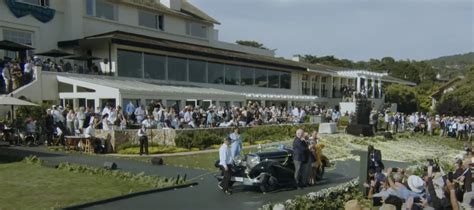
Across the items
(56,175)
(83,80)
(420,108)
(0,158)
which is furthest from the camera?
(420,108)

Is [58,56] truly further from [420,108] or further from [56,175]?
[420,108]

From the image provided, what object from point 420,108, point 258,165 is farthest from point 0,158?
point 420,108

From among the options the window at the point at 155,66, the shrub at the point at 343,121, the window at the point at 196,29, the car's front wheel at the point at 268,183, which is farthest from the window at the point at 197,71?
the car's front wheel at the point at 268,183

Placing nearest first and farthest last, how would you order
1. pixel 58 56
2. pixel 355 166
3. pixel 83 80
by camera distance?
pixel 355 166 < pixel 83 80 < pixel 58 56

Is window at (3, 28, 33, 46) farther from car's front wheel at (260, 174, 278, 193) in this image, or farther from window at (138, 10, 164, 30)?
car's front wheel at (260, 174, 278, 193)

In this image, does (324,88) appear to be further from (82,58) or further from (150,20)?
(82,58)

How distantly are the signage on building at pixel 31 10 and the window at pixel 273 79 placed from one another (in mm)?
22959

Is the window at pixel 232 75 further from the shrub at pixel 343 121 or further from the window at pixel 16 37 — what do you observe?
the window at pixel 16 37

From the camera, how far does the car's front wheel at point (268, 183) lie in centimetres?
1512

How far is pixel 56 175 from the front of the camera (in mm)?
16703

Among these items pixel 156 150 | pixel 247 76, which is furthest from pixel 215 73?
pixel 156 150

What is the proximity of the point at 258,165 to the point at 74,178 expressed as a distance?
552 centimetres

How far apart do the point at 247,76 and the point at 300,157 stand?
113 ft

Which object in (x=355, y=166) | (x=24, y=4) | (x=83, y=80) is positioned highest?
(x=24, y=4)
